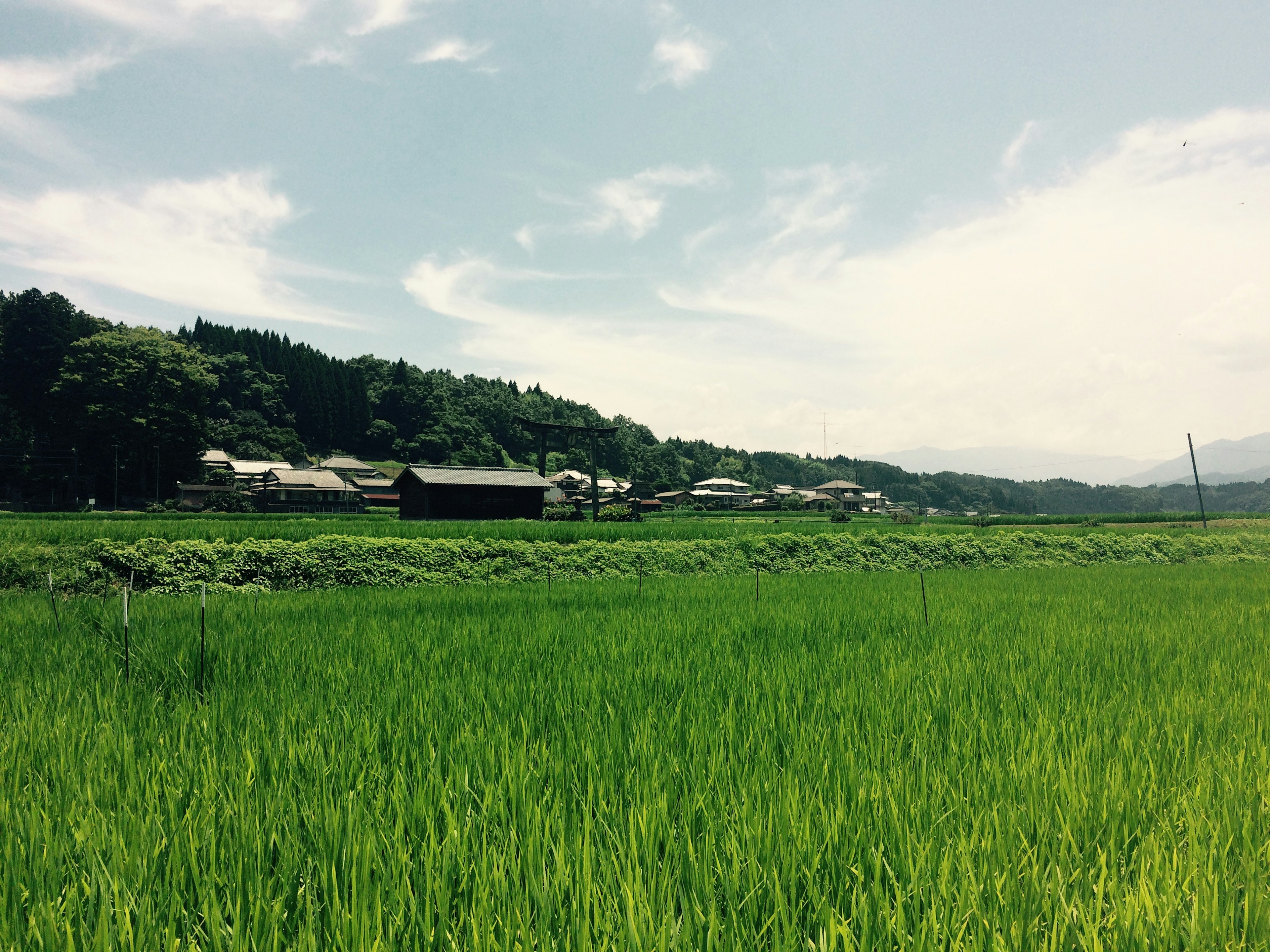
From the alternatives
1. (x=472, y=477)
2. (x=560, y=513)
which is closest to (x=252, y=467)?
(x=560, y=513)

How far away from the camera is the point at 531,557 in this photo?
15.5 m

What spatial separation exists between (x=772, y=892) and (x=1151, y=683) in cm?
454

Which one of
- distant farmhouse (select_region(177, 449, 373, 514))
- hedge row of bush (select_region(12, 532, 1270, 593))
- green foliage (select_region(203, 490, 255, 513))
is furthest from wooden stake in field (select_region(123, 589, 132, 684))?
distant farmhouse (select_region(177, 449, 373, 514))

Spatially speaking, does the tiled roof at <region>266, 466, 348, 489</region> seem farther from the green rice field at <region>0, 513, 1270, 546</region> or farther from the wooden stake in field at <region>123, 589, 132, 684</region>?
the wooden stake in field at <region>123, 589, 132, 684</region>

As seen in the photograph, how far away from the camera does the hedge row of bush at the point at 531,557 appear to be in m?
11.8

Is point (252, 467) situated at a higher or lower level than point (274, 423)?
lower

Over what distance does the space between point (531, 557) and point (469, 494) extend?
17.1 m

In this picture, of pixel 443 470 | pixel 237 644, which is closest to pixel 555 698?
pixel 237 644

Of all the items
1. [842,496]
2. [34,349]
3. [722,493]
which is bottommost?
[842,496]

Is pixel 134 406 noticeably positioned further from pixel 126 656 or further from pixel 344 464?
pixel 126 656

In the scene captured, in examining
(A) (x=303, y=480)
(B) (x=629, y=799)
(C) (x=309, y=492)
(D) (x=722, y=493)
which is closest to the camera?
(B) (x=629, y=799)

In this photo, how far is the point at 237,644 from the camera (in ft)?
18.5

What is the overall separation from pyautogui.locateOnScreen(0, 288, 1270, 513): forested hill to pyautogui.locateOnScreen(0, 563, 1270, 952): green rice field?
27.8 meters

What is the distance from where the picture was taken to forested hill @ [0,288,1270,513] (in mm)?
47469
